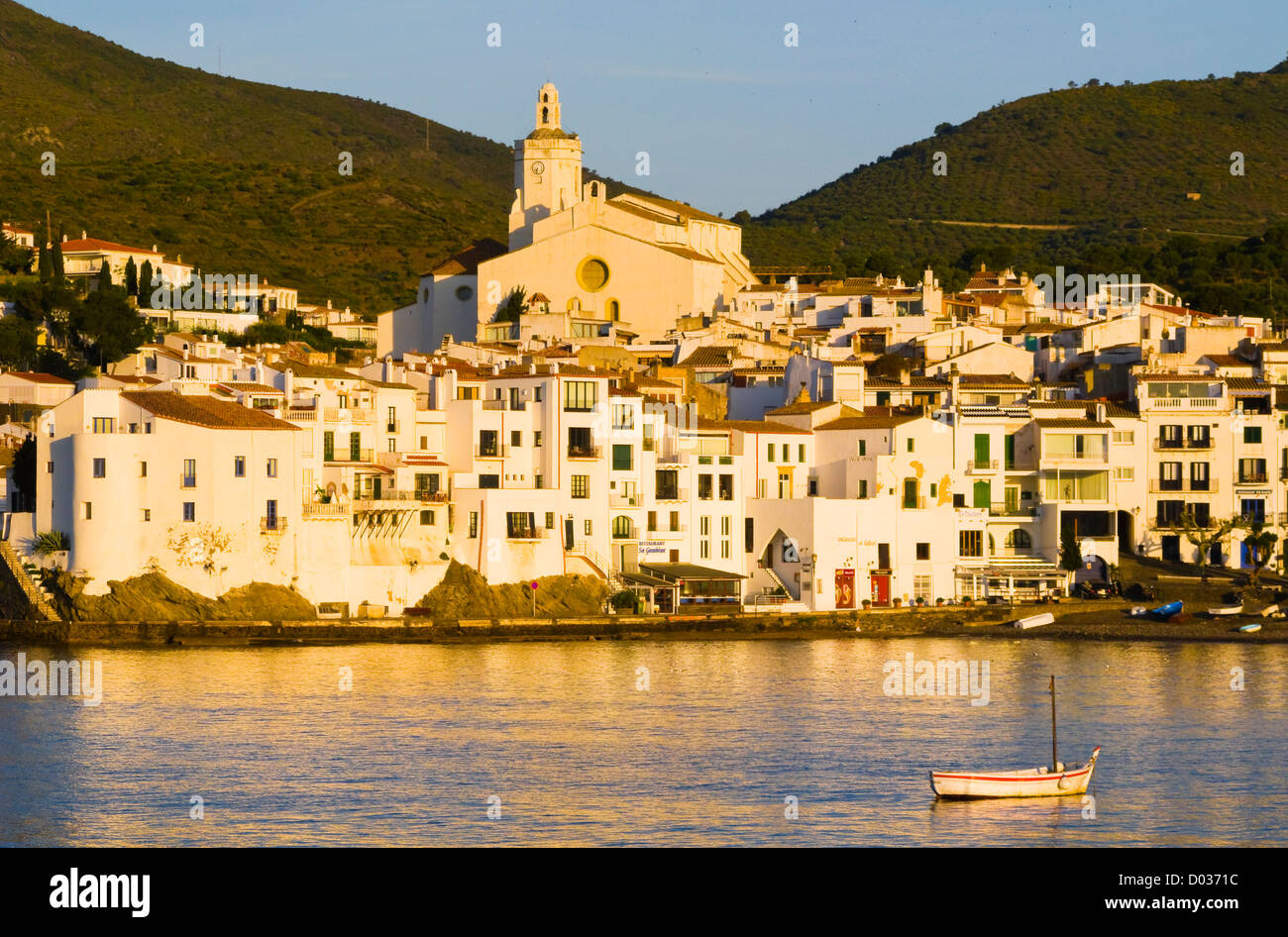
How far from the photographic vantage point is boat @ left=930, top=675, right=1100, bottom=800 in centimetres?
2634

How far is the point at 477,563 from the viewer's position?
48344 millimetres

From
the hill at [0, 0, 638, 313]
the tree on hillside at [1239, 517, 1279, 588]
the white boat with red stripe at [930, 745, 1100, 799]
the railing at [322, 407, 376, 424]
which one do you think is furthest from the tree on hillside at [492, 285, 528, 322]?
the white boat with red stripe at [930, 745, 1100, 799]

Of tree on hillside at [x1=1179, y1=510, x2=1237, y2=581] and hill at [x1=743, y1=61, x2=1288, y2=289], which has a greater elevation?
hill at [x1=743, y1=61, x2=1288, y2=289]

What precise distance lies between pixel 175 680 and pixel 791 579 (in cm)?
1844

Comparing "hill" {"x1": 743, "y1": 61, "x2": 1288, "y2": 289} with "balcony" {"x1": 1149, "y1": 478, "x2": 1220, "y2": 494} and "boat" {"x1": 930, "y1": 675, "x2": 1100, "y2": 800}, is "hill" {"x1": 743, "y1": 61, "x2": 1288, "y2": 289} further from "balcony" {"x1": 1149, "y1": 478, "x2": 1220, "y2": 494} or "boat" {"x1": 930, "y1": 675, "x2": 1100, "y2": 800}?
"boat" {"x1": 930, "y1": 675, "x2": 1100, "y2": 800}

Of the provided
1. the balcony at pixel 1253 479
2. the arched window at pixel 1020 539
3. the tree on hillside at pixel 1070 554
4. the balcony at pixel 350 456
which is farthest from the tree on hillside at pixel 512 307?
the balcony at pixel 1253 479

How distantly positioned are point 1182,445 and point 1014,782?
3174cm

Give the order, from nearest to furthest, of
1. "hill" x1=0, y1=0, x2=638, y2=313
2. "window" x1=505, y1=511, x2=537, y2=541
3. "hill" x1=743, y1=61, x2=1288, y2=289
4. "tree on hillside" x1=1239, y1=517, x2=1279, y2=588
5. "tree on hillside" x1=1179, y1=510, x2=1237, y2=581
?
"window" x1=505, y1=511, x2=537, y2=541 < "tree on hillside" x1=1239, y1=517, x2=1279, y2=588 < "tree on hillside" x1=1179, y1=510, x2=1237, y2=581 < "hill" x1=0, y1=0, x2=638, y2=313 < "hill" x1=743, y1=61, x2=1288, y2=289

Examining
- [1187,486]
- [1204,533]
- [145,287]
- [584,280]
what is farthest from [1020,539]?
[145,287]

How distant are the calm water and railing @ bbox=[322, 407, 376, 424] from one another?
703 cm

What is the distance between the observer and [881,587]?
52094 mm

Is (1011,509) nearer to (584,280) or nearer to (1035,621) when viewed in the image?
(1035,621)
